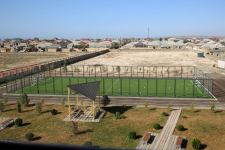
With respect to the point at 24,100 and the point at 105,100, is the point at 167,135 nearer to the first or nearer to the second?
the point at 105,100

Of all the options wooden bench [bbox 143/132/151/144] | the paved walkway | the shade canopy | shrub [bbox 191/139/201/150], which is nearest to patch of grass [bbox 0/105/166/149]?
wooden bench [bbox 143/132/151/144]

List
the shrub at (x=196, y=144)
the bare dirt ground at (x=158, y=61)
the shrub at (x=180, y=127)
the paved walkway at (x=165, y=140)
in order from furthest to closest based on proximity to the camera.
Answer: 1. the bare dirt ground at (x=158, y=61)
2. the shrub at (x=180, y=127)
3. the paved walkway at (x=165, y=140)
4. the shrub at (x=196, y=144)

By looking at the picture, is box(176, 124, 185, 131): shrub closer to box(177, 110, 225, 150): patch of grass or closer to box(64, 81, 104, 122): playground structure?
box(177, 110, 225, 150): patch of grass

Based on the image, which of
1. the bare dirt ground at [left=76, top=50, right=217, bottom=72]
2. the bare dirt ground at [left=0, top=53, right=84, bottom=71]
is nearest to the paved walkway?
the bare dirt ground at [left=76, top=50, right=217, bottom=72]

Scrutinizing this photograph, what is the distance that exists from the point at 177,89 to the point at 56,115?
903 inches

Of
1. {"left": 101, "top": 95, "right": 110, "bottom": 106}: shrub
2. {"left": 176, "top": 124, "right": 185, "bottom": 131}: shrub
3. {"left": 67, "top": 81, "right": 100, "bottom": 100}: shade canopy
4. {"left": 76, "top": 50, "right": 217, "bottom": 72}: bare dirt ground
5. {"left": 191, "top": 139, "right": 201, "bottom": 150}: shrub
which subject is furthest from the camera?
{"left": 76, "top": 50, "right": 217, "bottom": 72}: bare dirt ground

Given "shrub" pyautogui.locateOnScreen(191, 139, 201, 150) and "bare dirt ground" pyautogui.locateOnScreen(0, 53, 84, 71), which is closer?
"shrub" pyautogui.locateOnScreen(191, 139, 201, 150)

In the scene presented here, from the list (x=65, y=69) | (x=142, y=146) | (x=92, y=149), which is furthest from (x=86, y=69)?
(x=92, y=149)

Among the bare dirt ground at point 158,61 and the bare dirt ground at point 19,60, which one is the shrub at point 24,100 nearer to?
the bare dirt ground at point 158,61

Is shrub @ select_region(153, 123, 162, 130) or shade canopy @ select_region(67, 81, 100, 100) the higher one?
shade canopy @ select_region(67, 81, 100, 100)

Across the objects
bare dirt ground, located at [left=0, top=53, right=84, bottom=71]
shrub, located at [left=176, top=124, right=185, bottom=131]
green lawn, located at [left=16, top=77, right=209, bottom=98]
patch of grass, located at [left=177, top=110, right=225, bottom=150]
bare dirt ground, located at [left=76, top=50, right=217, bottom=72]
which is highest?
bare dirt ground, located at [left=76, top=50, right=217, bottom=72]

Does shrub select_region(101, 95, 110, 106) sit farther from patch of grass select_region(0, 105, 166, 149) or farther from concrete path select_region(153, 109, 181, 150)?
concrete path select_region(153, 109, 181, 150)

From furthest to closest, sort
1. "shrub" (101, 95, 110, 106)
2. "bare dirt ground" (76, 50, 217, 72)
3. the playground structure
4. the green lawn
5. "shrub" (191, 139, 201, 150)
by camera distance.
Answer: "bare dirt ground" (76, 50, 217, 72)
the green lawn
"shrub" (101, 95, 110, 106)
the playground structure
"shrub" (191, 139, 201, 150)

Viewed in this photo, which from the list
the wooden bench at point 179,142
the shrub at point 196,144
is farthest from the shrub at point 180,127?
the shrub at point 196,144
